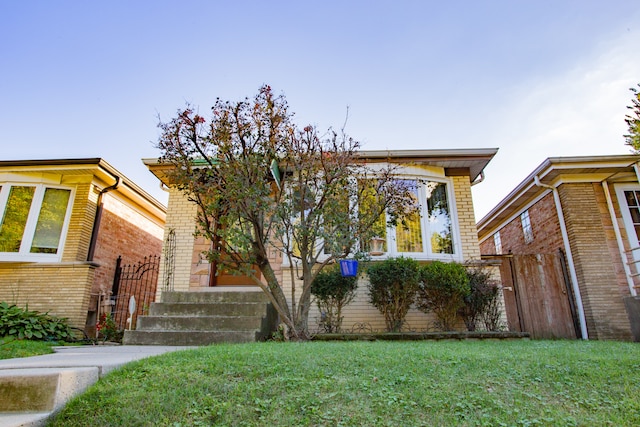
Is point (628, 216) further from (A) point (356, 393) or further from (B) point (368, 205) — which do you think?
(A) point (356, 393)

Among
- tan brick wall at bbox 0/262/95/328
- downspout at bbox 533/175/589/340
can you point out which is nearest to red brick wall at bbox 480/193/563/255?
downspout at bbox 533/175/589/340

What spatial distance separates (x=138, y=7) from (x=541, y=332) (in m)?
11.3

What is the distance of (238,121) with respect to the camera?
582 centimetres

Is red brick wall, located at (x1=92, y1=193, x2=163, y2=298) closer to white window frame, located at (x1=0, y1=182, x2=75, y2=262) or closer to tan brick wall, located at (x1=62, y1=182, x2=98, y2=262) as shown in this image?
tan brick wall, located at (x1=62, y1=182, x2=98, y2=262)

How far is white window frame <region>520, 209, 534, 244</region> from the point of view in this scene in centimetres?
982

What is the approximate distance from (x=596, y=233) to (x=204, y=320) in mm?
8263

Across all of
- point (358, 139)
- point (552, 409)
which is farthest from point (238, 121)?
point (552, 409)

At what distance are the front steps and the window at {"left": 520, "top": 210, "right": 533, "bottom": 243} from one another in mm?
7399

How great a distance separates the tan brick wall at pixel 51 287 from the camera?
7.86 meters

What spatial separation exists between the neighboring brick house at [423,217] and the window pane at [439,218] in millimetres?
23

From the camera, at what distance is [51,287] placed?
26.3ft

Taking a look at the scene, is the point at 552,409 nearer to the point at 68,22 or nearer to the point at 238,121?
the point at 238,121

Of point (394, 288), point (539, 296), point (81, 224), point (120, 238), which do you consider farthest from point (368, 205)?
point (120, 238)

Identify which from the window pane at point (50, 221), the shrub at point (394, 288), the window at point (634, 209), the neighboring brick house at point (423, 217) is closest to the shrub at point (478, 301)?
the neighboring brick house at point (423, 217)
